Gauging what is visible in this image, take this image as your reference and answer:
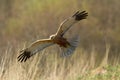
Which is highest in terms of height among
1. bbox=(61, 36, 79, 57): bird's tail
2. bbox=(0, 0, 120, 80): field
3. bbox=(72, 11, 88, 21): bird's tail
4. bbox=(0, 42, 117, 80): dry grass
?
bbox=(0, 0, 120, 80): field

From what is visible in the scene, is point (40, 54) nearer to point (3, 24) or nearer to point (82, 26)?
point (82, 26)

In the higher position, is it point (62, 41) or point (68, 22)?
point (68, 22)

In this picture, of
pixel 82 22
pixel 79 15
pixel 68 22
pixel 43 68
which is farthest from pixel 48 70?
pixel 82 22

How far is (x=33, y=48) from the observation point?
947 centimetres

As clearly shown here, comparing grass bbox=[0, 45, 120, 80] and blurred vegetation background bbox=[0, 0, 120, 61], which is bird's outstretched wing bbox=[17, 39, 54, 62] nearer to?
grass bbox=[0, 45, 120, 80]

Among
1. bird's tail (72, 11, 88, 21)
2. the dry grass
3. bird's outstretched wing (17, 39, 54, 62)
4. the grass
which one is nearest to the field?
the dry grass

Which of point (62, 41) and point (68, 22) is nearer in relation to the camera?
point (62, 41)

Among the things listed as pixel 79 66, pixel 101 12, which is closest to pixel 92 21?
pixel 101 12

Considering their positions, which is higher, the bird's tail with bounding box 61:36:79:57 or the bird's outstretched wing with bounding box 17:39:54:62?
the bird's outstretched wing with bounding box 17:39:54:62

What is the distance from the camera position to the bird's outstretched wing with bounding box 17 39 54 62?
925 centimetres

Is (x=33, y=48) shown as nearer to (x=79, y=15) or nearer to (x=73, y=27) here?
(x=79, y=15)

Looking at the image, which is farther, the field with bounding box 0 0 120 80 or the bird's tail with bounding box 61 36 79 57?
the field with bounding box 0 0 120 80

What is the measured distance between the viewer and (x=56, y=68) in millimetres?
11172

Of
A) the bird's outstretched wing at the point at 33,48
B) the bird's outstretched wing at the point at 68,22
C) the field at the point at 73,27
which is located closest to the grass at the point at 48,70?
the bird's outstretched wing at the point at 33,48
